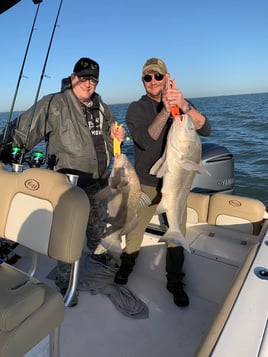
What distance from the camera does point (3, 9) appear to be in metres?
2.34

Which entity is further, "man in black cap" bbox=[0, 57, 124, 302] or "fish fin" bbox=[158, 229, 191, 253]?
"man in black cap" bbox=[0, 57, 124, 302]

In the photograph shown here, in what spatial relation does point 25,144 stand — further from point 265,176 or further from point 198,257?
point 265,176

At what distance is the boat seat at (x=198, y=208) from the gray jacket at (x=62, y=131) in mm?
1188

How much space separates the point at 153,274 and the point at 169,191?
124 centimetres

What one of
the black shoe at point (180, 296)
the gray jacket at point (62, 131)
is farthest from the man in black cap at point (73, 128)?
the black shoe at point (180, 296)

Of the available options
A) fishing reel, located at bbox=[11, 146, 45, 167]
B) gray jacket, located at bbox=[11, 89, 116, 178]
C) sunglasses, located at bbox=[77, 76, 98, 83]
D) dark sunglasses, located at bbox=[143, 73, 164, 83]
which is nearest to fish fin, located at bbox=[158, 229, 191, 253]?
gray jacket, located at bbox=[11, 89, 116, 178]

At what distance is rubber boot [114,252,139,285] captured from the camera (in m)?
3.17

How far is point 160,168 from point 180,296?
134 cm

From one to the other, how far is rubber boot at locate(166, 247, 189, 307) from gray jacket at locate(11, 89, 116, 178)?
1199 mm

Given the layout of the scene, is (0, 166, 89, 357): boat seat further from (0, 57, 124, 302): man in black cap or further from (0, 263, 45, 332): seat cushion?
(0, 57, 124, 302): man in black cap

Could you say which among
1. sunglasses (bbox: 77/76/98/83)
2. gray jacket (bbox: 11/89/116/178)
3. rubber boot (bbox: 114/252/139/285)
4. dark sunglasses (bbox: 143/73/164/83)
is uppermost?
dark sunglasses (bbox: 143/73/164/83)

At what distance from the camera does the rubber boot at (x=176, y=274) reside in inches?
114

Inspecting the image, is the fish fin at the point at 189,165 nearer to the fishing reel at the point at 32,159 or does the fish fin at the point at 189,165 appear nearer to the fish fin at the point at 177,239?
the fish fin at the point at 177,239

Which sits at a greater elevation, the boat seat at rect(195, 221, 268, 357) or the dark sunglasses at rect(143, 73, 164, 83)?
the dark sunglasses at rect(143, 73, 164, 83)
